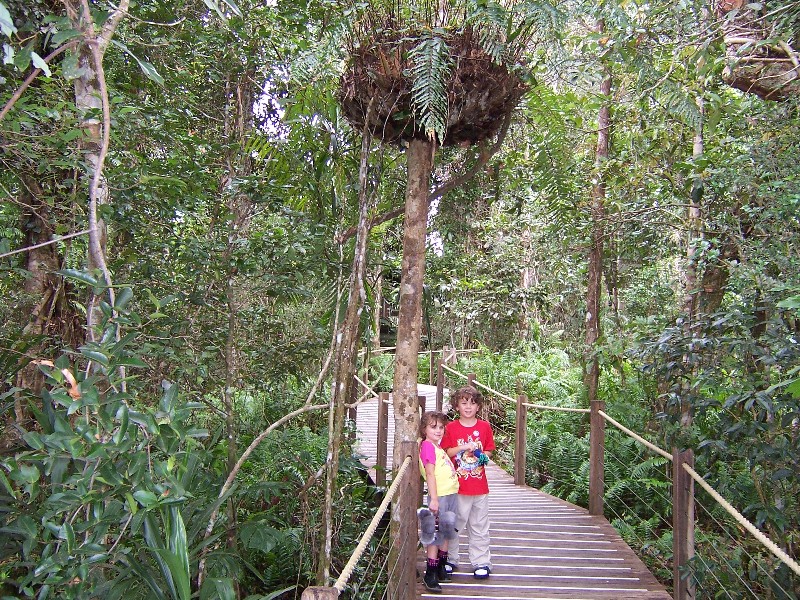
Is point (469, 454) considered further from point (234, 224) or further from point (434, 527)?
point (234, 224)

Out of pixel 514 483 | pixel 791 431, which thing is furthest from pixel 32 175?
pixel 514 483

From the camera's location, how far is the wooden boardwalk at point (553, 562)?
3.97 m

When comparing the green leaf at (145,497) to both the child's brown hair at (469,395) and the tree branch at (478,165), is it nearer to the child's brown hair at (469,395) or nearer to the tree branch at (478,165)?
the child's brown hair at (469,395)

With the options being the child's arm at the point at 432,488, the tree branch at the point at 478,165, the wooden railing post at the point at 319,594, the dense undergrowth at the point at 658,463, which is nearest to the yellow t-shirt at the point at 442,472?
the child's arm at the point at 432,488

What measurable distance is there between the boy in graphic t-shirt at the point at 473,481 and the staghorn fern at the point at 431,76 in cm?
178

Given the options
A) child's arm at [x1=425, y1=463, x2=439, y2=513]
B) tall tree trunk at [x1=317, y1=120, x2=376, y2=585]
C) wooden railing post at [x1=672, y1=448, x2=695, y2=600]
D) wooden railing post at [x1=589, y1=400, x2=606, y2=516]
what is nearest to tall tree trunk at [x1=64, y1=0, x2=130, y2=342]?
tall tree trunk at [x1=317, y1=120, x2=376, y2=585]

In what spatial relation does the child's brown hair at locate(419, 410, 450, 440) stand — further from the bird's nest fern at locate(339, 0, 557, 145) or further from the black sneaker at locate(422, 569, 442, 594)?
the bird's nest fern at locate(339, 0, 557, 145)

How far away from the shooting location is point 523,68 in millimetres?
3811

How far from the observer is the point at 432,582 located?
399cm

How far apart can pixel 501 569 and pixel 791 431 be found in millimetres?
2075

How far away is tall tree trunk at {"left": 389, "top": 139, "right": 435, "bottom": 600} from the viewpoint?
387 cm

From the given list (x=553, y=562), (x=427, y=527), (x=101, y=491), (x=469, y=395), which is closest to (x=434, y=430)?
(x=469, y=395)

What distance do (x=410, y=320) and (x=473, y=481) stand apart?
1119 millimetres

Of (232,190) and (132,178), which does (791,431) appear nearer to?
(232,190)
